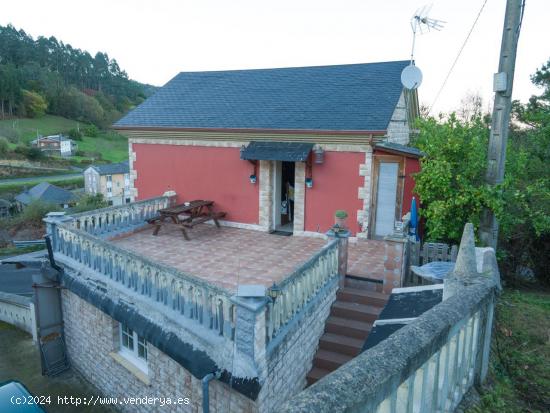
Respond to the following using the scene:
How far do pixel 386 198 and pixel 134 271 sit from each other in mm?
7312

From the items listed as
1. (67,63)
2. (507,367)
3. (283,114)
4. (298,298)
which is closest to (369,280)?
(298,298)

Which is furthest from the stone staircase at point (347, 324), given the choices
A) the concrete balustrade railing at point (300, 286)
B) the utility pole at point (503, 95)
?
the utility pole at point (503, 95)

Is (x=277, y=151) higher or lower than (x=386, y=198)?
higher

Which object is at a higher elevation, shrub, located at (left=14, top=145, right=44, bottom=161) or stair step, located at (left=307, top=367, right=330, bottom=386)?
shrub, located at (left=14, top=145, right=44, bottom=161)

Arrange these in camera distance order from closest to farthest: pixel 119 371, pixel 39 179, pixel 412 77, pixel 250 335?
pixel 250 335 < pixel 119 371 < pixel 412 77 < pixel 39 179

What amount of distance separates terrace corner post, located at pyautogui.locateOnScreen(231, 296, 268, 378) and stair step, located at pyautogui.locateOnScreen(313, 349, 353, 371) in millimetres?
2076

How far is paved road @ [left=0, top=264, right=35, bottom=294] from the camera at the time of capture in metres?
18.6

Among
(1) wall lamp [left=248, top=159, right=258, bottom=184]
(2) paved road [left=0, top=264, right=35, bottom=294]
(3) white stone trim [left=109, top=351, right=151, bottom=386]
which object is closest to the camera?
(3) white stone trim [left=109, top=351, right=151, bottom=386]

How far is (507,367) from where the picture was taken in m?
4.74

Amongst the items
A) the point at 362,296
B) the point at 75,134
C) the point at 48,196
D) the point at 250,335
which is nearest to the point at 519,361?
the point at 362,296

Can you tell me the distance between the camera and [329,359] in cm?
717

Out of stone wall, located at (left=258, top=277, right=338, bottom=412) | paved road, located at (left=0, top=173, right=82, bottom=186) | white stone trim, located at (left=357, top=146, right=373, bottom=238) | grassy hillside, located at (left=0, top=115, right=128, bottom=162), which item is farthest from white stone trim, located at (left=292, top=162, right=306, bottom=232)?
grassy hillside, located at (left=0, top=115, right=128, bottom=162)

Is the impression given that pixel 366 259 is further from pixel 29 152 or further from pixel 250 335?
pixel 29 152

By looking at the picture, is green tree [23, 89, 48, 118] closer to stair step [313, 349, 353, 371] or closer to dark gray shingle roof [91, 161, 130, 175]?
dark gray shingle roof [91, 161, 130, 175]
